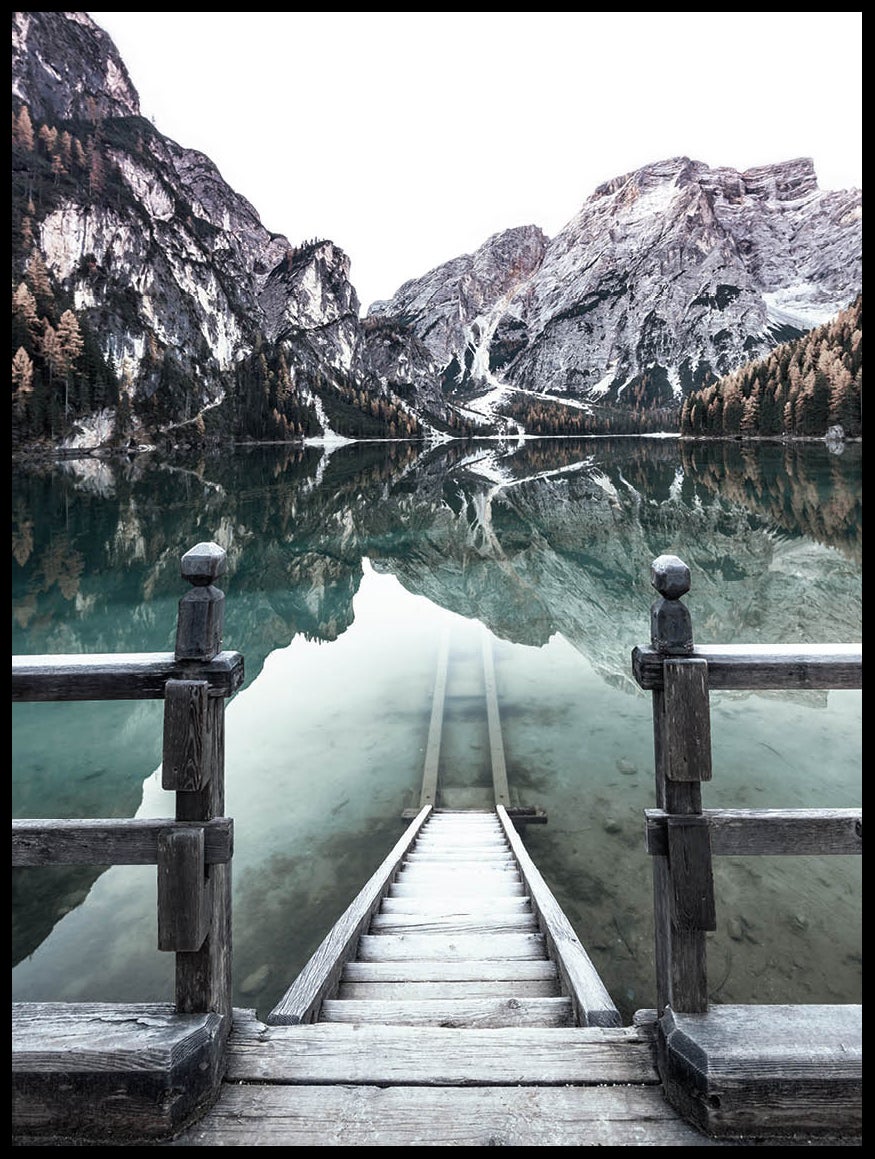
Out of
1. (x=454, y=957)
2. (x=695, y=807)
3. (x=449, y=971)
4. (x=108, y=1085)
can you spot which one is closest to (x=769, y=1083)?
(x=695, y=807)

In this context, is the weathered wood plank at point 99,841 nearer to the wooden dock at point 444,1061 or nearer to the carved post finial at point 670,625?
the wooden dock at point 444,1061

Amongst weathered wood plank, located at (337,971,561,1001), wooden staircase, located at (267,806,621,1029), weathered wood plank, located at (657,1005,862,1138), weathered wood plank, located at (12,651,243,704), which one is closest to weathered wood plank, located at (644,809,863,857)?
weathered wood plank, located at (657,1005,862,1138)

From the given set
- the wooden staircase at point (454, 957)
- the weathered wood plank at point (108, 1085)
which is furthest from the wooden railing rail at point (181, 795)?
the wooden staircase at point (454, 957)

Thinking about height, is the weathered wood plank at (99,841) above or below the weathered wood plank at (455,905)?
above

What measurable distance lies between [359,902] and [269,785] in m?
5.57

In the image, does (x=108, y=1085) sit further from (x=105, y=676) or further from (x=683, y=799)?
(x=683, y=799)

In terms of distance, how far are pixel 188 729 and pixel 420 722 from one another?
33.6 ft

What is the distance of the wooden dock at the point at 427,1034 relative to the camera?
9.11ft

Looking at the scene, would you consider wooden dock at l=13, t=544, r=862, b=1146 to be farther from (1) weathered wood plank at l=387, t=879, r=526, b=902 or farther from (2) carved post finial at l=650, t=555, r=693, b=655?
(1) weathered wood plank at l=387, t=879, r=526, b=902

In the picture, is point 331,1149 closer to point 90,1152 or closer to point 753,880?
point 90,1152

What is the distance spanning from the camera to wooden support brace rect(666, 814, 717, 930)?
10.2ft

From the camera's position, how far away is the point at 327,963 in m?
4.25
